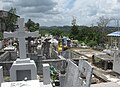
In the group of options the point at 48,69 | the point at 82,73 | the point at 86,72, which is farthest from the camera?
the point at 48,69

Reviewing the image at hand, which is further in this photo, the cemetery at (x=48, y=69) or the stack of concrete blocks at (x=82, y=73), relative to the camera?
the cemetery at (x=48, y=69)

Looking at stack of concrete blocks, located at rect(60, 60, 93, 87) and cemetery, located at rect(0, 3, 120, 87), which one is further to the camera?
cemetery, located at rect(0, 3, 120, 87)

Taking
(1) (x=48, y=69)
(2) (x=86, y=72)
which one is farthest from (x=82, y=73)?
(1) (x=48, y=69)

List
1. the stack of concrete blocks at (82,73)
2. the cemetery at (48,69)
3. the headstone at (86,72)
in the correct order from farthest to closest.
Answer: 1. the cemetery at (48,69)
2. the stack of concrete blocks at (82,73)
3. the headstone at (86,72)

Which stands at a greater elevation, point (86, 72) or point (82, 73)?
point (86, 72)

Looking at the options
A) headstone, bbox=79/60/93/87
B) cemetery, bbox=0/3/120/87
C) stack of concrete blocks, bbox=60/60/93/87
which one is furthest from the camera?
cemetery, bbox=0/3/120/87

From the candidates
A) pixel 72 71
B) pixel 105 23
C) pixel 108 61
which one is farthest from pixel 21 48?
pixel 105 23

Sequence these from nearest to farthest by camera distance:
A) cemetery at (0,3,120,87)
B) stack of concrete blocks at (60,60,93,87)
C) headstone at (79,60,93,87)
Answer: headstone at (79,60,93,87) → stack of concrete blocks at (60,60,93,87) → cemetery at (0,3,120,87)

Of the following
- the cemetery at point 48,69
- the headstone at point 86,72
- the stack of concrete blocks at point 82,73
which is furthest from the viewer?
the cemetery at point 48,69

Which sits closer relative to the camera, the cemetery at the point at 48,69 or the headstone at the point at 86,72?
the headstone at the point at 86,72

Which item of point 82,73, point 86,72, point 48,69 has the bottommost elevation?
point 48,69

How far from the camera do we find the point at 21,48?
418 inches

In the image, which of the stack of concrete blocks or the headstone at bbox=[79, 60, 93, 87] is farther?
the stack of concrete blocks

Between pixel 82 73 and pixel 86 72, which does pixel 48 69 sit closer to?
pixel 82 73
